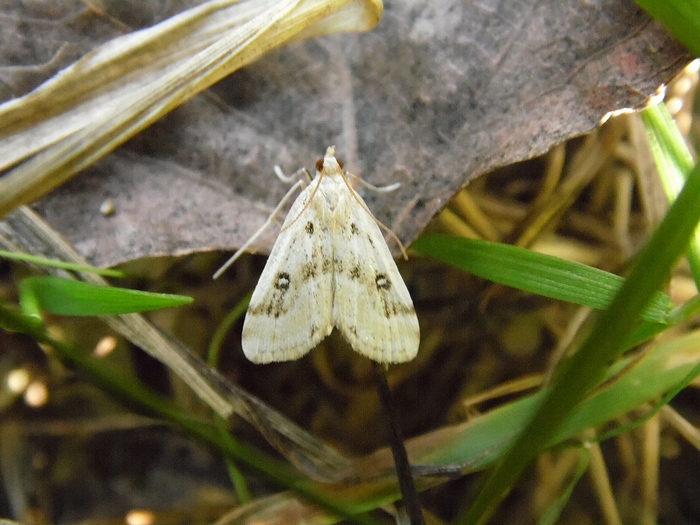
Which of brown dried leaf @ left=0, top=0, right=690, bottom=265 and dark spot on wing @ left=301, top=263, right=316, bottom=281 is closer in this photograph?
brown dried leaf @ left=0, top=0, right=690, bottom=265

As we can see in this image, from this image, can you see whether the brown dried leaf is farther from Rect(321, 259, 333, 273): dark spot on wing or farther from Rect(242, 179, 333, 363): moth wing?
Rect(321, 259, 333, 273): dark spot on wing

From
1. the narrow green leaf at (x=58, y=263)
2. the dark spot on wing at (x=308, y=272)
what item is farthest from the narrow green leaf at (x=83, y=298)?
the dark spot on wing at (x=308, y=272)

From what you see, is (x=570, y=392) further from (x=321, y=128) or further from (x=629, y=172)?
(x=629, y=172)

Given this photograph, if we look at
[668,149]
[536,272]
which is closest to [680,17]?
[668,149]

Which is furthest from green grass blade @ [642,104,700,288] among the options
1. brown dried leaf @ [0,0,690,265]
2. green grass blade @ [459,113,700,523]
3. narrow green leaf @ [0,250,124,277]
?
narrow green leaf @ [0,250,124,277]

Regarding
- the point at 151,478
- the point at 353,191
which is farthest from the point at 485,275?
the point at 151,478

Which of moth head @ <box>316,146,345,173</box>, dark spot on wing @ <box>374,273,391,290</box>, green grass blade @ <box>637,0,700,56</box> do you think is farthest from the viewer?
dark spot on wing @ <box>374,273,391,290</box>

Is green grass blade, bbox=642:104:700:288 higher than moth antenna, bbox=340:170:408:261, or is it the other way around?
moth antenna, bbox=340:170:408:261
